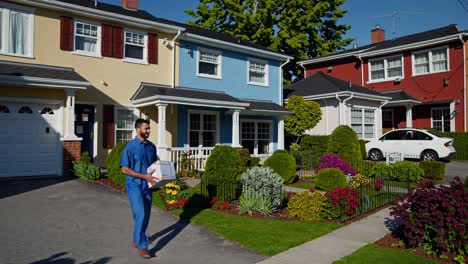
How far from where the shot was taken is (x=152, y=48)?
15805 mm

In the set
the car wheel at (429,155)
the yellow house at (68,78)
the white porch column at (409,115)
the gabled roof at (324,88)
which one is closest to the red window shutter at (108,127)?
the yellow house at (68,78)

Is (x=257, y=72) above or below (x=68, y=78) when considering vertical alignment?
above

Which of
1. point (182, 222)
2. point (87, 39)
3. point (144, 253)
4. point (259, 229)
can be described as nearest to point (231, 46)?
point (87, 39)

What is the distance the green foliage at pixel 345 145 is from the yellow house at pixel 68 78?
7379 mm

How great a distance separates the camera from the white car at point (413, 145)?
56.2 feet

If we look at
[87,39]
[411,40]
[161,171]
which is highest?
[411,40]

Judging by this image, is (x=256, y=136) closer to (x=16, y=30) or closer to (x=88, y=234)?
(x=16, y=30)

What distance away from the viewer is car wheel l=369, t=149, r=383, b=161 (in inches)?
771

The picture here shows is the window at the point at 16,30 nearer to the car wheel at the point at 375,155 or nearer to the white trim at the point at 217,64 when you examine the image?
the white trim at the point at 217,64

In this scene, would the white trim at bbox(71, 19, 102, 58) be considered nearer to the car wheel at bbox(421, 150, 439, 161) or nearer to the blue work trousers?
the blue work trousers

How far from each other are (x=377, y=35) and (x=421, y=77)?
9527 millimetres

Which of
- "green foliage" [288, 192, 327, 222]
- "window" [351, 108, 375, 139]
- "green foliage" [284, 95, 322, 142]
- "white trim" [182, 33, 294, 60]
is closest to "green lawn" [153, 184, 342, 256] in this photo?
"green foliage" [288, 192, 327, 222]

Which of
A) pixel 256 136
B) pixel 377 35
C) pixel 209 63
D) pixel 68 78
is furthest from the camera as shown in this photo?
pixel 377 35

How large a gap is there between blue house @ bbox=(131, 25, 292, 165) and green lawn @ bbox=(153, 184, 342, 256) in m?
6.59
